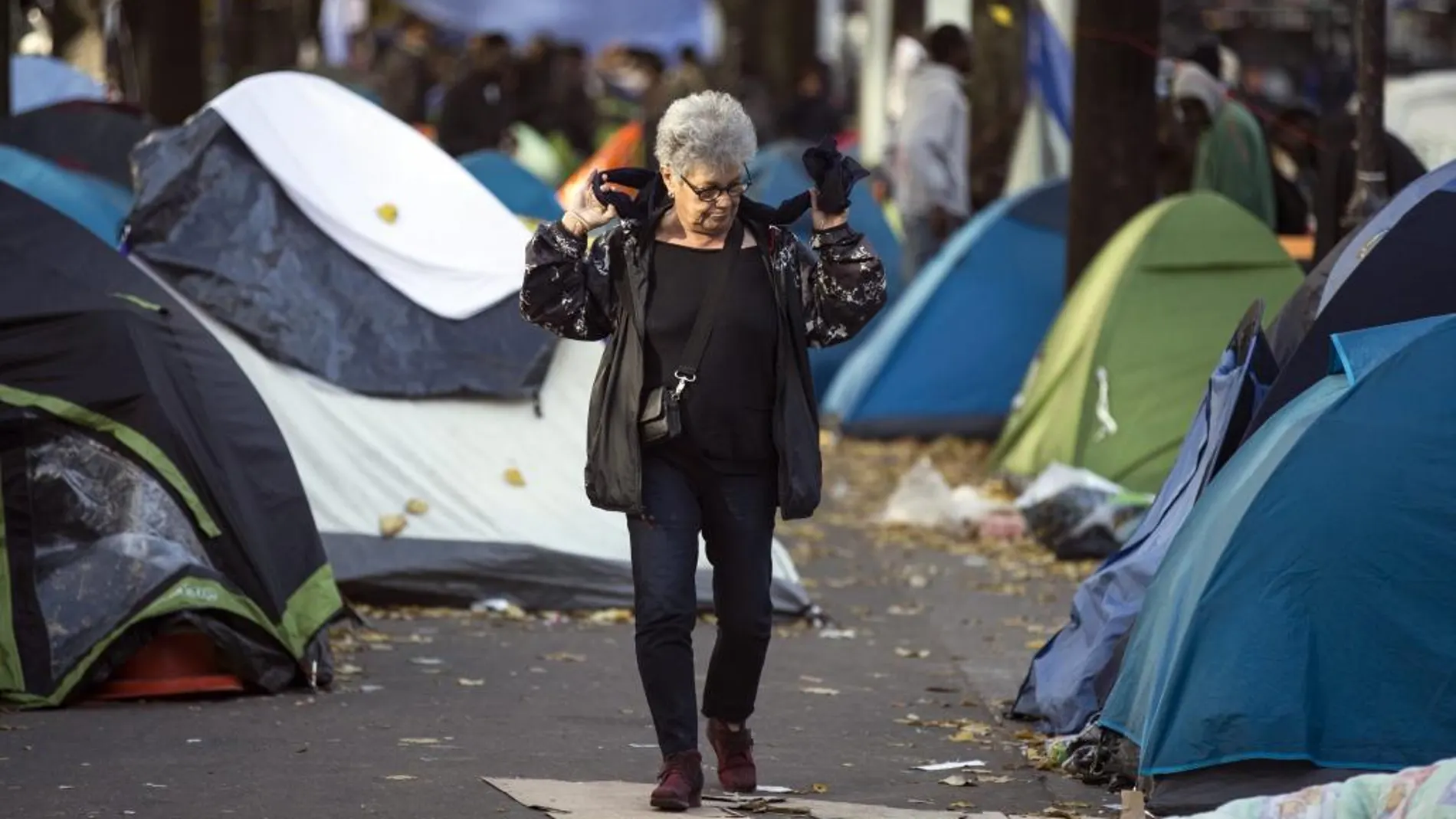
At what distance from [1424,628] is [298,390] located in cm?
497

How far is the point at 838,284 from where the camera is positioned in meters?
6.65

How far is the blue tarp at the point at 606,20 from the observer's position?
30.6 metres

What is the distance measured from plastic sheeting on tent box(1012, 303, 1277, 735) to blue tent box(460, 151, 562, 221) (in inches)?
285

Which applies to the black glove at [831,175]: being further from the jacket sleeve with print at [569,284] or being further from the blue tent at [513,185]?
the blue tent at [513,185]

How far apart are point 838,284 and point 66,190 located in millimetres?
6386

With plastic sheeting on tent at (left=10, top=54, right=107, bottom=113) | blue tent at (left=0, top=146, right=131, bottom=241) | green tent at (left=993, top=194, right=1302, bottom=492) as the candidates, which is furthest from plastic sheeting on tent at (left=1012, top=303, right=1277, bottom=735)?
plastic sheeting on tent at (left=10, top=54, right=107, bottom=113)

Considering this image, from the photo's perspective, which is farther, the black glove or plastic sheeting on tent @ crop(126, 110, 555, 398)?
plastic sheeting on tent @ crop(126, 110, 555, 398)

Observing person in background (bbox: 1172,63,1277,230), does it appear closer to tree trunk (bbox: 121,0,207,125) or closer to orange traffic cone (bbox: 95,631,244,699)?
orange traffic cone (bbox: 95,631,244,699)

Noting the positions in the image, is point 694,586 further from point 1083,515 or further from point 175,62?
point 175,62

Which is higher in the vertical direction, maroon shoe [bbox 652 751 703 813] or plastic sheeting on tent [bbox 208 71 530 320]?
plastic sheeting on tent [bbox 208 71 530 320]

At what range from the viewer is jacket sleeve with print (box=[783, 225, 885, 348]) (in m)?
6.62

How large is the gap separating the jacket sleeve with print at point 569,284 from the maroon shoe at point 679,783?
1.04 metres

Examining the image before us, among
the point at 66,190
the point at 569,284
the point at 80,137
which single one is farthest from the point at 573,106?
the point at 569,284

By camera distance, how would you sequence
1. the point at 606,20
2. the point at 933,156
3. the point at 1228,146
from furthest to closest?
the point at 606,20, the point at 933,156, the point at 1228,146
